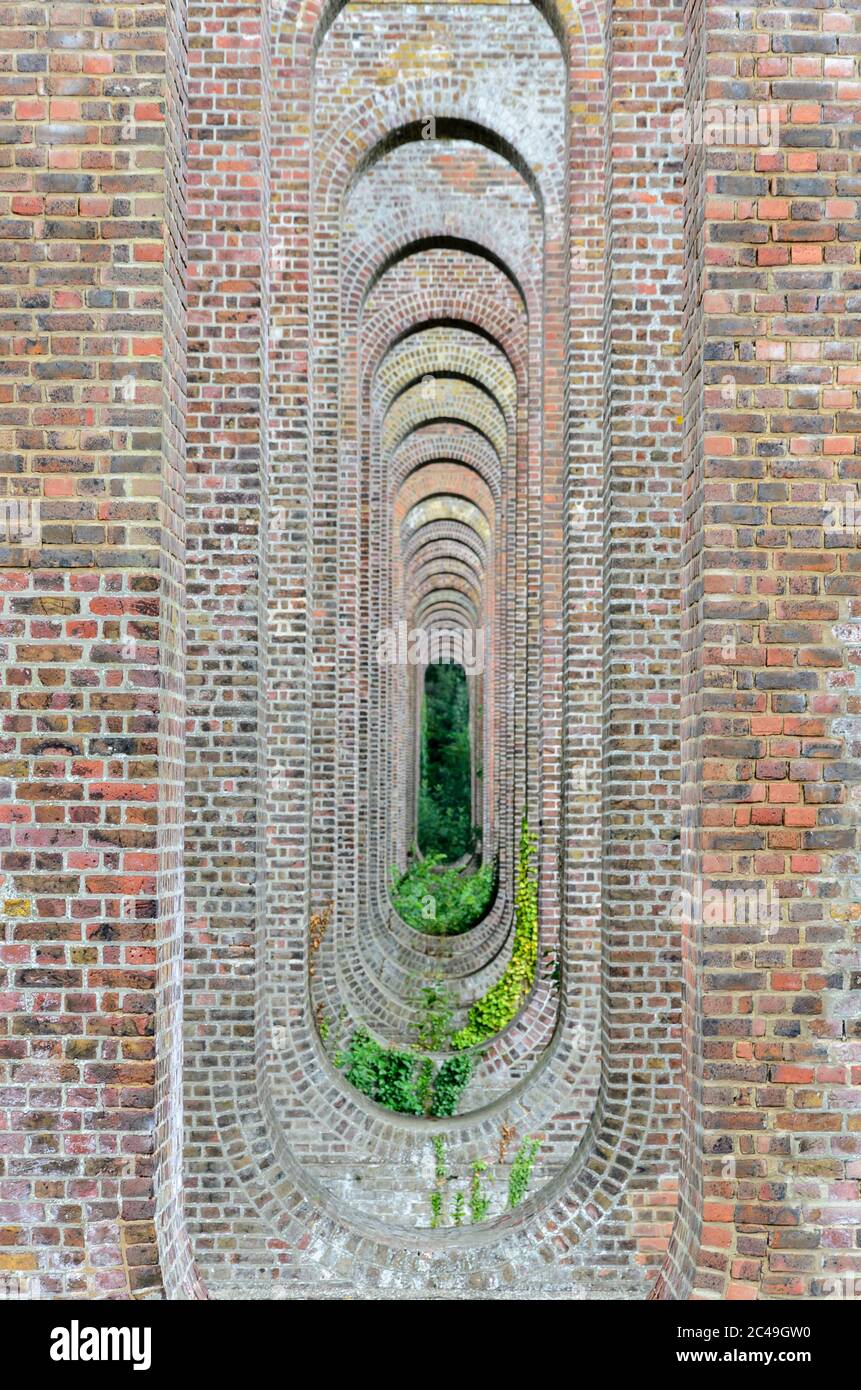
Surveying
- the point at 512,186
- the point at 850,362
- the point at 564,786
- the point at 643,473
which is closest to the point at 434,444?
the point at 512,186

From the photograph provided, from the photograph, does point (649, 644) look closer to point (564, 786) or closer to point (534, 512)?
point (564, 786)

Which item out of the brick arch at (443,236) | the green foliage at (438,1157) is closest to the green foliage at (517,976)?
the green foliage at (438,1157)

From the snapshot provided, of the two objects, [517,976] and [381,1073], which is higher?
[517,976]

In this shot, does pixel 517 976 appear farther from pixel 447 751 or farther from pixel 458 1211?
pixel 447 751

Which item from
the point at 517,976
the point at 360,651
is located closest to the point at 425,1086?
the point at 517,976

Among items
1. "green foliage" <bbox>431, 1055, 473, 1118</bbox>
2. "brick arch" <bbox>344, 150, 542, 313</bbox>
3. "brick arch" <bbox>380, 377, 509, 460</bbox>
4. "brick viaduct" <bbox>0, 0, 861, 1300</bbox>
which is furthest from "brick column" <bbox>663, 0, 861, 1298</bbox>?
"brick arch" <bbox>380, 377, 509, 460</bbox>

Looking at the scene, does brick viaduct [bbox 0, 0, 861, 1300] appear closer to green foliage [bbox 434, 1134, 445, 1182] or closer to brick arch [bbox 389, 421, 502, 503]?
green foliage [bbox 434, 1134, 445, 1182]

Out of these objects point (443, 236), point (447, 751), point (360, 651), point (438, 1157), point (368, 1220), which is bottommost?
point (438, 1157)
